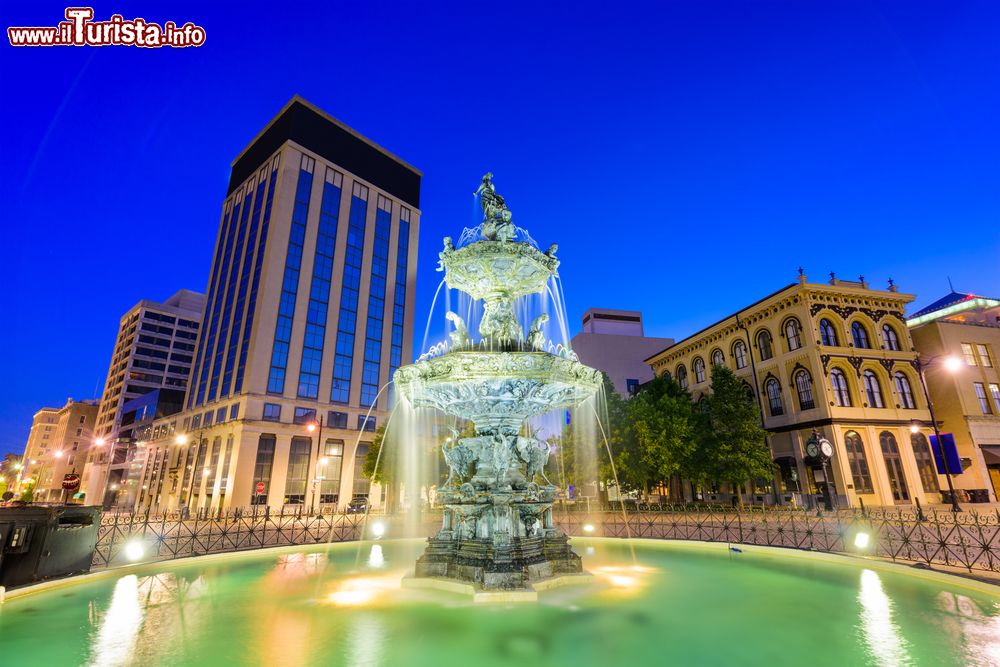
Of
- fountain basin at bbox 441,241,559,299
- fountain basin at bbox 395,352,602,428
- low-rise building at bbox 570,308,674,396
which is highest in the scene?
low-rise building at bbox 570,308,674,396

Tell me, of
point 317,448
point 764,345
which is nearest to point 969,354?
point 764,345

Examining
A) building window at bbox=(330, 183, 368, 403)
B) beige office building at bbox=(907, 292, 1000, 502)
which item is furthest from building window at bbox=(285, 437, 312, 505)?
beige office building at bbox=(907, 292, 1000, 502)

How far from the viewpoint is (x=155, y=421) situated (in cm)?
6844

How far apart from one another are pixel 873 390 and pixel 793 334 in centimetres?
706

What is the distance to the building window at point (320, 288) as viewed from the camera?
2156 inches

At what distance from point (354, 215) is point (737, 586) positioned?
2479 inches

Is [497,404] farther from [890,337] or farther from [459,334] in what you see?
[890,337]

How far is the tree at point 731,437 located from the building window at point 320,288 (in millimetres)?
40995

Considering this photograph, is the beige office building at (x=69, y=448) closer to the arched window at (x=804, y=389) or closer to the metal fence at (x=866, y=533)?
the metal fence at (x=866, y=533)

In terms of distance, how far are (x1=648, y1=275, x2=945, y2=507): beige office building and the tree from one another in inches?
177

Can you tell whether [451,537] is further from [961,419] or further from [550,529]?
[961,419]

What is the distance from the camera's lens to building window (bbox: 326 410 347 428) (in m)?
54.6

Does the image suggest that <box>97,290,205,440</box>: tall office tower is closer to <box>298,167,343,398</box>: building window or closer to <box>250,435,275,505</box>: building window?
<box>298,167,343,398</box>: building window

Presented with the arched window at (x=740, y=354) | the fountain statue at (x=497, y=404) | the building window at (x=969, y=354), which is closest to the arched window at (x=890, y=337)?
the building window at (x=969, y=354)
